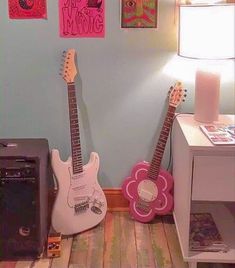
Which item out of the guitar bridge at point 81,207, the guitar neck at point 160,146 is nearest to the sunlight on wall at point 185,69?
the guitar neck at point 160,146

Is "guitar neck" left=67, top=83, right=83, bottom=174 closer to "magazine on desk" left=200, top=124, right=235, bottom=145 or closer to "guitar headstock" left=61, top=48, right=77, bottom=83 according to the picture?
"guitar headstock" left=61, top=48, right=77, bottom=83

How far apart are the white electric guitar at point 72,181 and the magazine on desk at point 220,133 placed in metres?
0.62

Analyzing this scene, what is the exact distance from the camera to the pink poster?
90.4 inches

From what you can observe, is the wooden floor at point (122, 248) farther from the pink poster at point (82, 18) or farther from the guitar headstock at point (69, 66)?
the pink poster at point (82, 18)

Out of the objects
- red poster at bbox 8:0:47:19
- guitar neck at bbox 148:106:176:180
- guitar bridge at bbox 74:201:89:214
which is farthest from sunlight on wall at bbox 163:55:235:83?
guitar bridge at bbox 74:201:89:214

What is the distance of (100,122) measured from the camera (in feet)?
8.09

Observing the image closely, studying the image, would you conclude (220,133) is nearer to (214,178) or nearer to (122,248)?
(214,178)

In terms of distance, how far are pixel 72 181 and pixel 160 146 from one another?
488mm

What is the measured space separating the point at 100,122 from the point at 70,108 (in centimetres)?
23

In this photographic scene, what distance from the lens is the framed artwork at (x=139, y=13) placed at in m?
2.29

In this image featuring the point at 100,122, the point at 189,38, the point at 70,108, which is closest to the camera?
the point at 189,38

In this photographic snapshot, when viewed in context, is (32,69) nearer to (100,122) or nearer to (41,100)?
(41,100)

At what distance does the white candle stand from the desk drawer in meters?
0.36

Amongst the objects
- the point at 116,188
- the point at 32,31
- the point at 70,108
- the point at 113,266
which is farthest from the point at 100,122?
the point at 113,266
